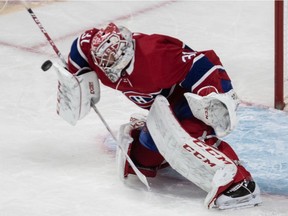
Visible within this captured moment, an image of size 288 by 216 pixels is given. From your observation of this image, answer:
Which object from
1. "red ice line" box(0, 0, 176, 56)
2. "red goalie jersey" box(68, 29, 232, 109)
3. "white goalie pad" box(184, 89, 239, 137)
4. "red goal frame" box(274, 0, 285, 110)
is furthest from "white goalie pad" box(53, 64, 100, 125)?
"red ice line" box(0, 0, 176, 56)

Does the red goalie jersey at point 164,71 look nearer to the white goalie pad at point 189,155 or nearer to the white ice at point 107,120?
the white goalie pad at point 189,155

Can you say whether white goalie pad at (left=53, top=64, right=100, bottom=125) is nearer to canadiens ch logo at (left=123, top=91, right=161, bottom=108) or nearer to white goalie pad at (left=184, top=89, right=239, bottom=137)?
canadiens ch logo at (left=123, top=91, right=161, bottom=108)

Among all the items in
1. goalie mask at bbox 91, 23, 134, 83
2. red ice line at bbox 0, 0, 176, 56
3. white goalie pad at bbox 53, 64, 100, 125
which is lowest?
red ice line at bbox 0, 0, 176, 56

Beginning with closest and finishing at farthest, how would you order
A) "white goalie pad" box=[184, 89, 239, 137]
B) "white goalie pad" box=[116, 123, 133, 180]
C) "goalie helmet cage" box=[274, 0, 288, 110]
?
"white goalie pad" box=[184, 89, 239, 137] → "white goalie pad" box=[116, 123, 133, 180] → "goalie helmet cage" box=[274, 0, 288, 110]

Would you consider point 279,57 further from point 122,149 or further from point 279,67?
point 122,149

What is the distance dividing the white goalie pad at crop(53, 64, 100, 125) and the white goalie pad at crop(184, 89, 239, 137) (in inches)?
14.4

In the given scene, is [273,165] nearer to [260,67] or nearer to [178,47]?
[178,47]

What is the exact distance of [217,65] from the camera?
341 centimetres

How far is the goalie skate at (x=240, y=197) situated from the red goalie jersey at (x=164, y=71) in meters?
0.31

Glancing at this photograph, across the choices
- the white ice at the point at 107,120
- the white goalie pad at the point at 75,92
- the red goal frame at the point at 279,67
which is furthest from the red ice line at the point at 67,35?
the white goalie pad at the point at 75,92

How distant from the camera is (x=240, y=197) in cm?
330

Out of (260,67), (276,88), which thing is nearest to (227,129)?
(276,88)

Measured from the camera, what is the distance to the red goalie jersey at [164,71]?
3.29 meters

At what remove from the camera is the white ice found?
3.39 meters
